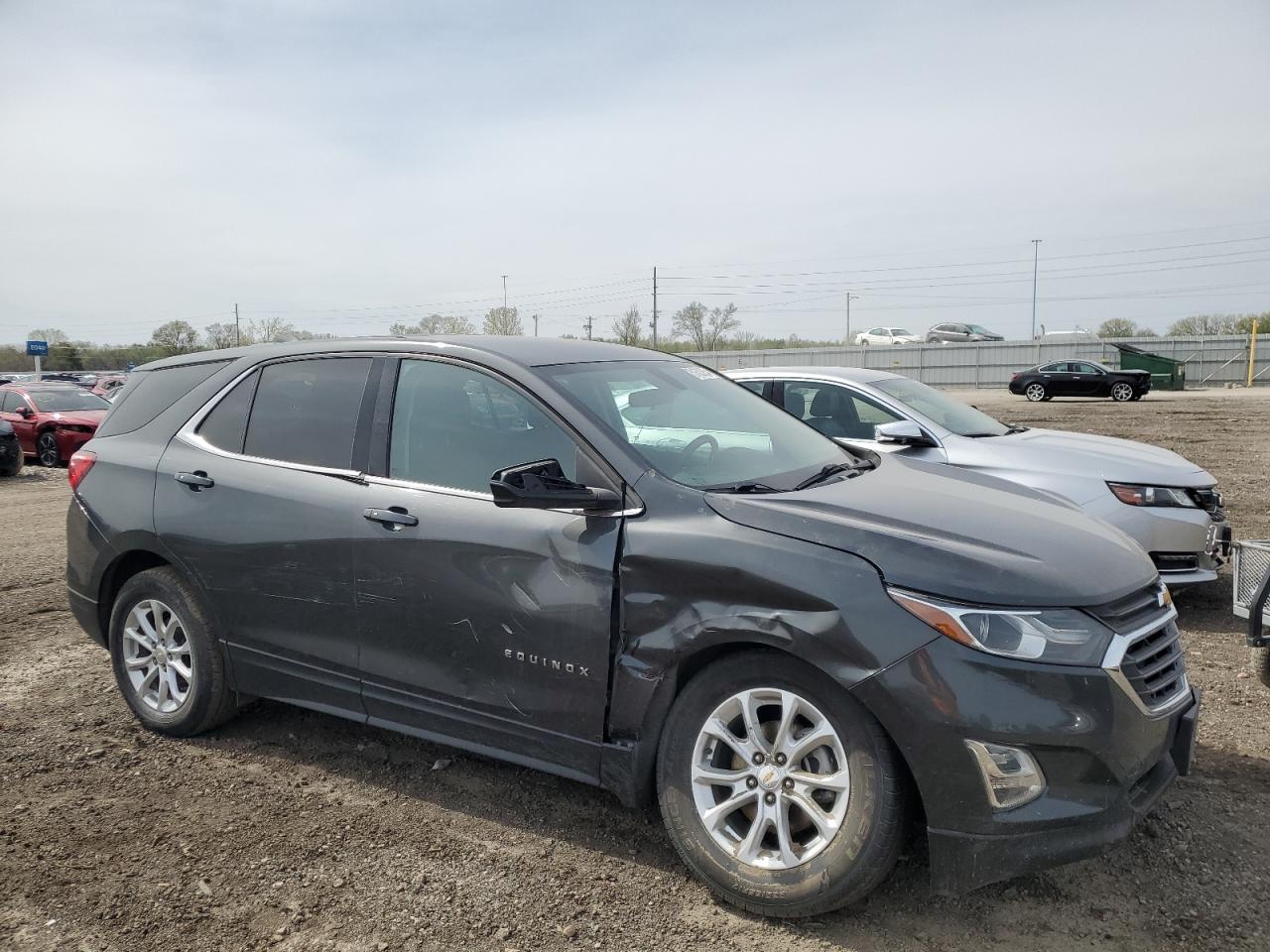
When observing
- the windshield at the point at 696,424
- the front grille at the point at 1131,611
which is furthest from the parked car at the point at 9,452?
the front grille at the point at 1131,611

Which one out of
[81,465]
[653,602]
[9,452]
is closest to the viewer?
[653,602]

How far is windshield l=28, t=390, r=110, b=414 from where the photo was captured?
56.8 ft

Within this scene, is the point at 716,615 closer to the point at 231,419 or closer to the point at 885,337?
the point at 231,419

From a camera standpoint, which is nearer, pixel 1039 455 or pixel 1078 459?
pixel 1078 459

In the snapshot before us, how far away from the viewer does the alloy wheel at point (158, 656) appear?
421cm

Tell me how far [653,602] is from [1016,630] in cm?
107

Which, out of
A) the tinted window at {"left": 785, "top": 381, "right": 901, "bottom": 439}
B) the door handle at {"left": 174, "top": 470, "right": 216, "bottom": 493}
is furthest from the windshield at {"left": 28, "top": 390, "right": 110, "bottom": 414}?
the door handle at {"left": 174, "top": 470, "right": 216, "bottom": 493}

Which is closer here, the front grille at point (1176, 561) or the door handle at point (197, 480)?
the door handle at point (197, 480)

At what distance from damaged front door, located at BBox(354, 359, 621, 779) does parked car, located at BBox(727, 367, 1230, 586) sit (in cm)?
263

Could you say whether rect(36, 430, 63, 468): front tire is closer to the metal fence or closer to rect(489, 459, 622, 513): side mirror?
rect(489, 459, 622, 513): side mirror

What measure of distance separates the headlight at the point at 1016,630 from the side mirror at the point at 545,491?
3.22 ft

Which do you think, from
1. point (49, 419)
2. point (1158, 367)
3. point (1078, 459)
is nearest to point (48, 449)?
point (49, 419)

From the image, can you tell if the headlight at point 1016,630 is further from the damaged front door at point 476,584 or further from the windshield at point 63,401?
the windshield at point 63,401

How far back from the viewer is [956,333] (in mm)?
58031
